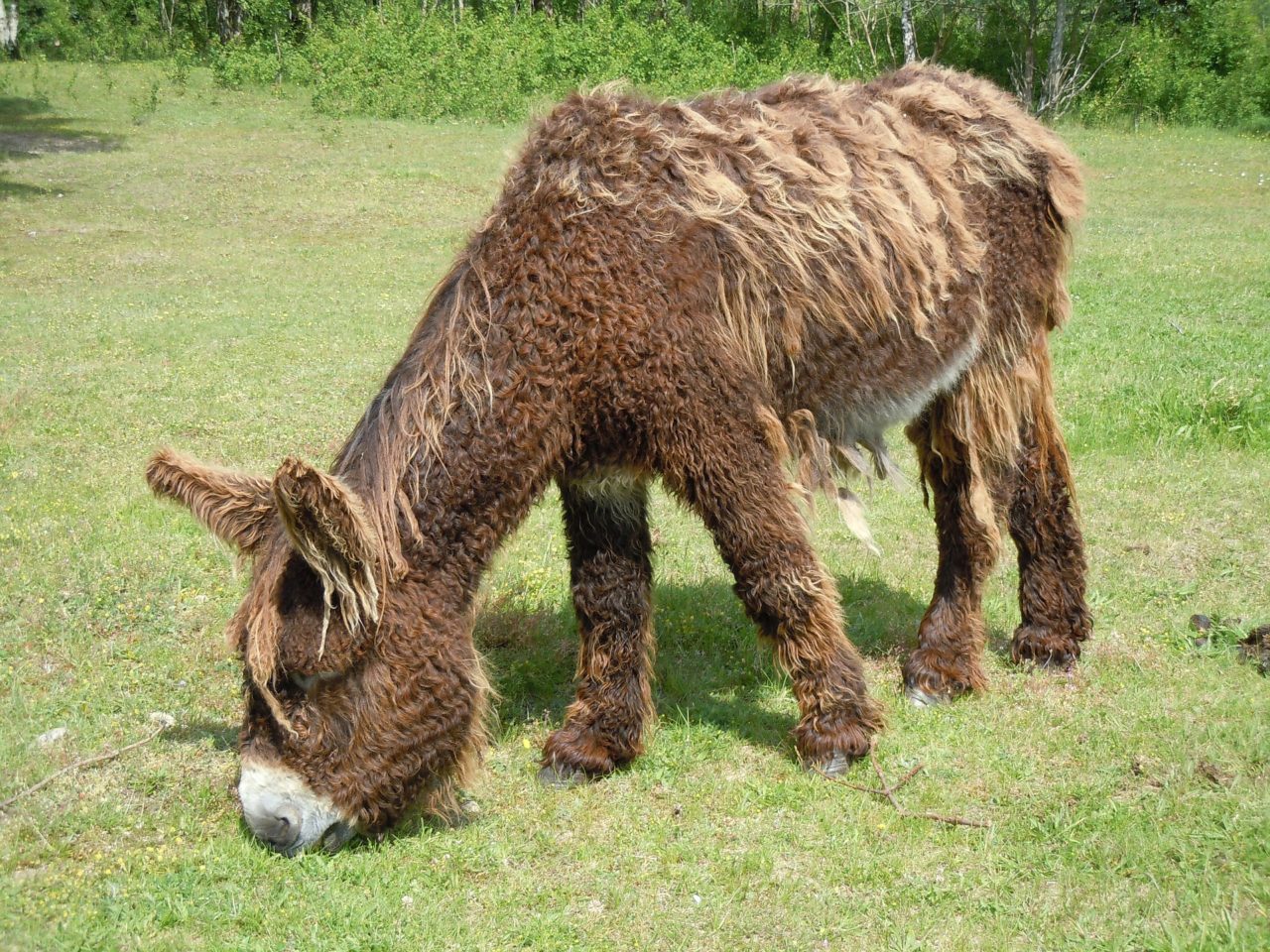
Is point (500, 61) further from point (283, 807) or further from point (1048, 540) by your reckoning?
point (283, 807)

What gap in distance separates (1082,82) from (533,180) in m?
29.4

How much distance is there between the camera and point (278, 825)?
400 centimetres

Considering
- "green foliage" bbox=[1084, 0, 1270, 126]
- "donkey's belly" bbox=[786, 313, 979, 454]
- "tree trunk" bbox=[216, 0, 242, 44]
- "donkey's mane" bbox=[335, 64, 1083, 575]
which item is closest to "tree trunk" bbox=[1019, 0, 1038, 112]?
"green foliage" bbox=[1084, 0, 1270, 126]

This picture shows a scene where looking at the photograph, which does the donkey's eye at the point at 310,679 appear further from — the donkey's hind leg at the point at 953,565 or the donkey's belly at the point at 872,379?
the donkey's hind leg at the point at 953,565

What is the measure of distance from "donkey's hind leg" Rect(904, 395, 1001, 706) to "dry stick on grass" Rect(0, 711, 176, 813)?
346 cm

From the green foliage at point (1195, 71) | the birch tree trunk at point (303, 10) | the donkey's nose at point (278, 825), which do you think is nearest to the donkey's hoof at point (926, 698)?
the donkey's nose at point (278, 825)

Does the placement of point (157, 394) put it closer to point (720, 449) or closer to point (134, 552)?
point (134, 552)

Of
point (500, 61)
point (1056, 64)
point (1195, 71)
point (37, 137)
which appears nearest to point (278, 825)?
point (37, 137)

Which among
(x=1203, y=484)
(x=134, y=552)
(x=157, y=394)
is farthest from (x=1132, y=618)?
(x=157, y=394)

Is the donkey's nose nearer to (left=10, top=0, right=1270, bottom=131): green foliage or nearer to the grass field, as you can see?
the grass field

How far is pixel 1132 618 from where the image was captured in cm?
634

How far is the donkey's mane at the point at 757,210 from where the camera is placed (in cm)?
416

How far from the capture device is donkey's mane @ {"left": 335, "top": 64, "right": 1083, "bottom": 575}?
4.16 m

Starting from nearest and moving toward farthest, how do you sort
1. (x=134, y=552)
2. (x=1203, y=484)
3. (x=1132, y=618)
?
(x=1132, y=618) < (x=134, y=552) < (x=1203, y=484)
